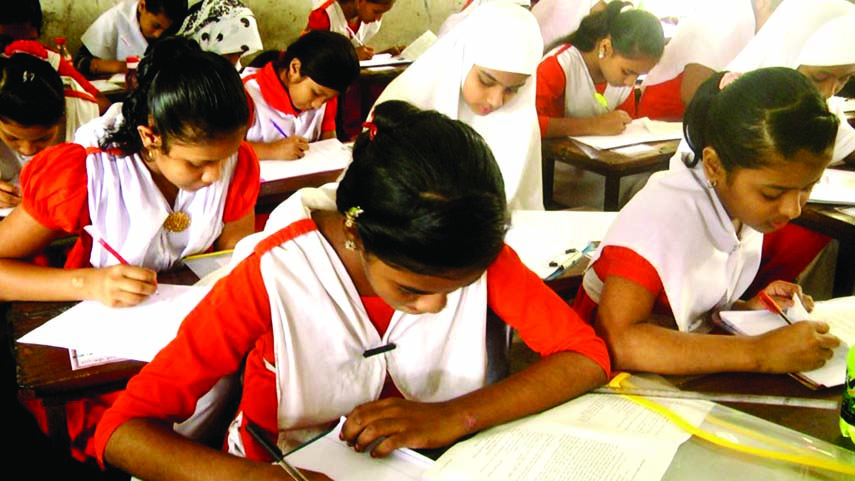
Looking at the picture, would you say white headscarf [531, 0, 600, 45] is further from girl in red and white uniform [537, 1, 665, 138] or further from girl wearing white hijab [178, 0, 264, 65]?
girl wearing white hijab [178, 0, 264, 65]

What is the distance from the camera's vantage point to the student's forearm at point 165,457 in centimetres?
84

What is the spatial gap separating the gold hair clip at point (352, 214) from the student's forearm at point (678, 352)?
1.56 feet

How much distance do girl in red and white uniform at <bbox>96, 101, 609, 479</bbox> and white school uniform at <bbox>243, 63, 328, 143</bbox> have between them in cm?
167

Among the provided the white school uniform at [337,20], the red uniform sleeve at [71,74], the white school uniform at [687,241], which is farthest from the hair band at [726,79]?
the white school uniform at [337,20]

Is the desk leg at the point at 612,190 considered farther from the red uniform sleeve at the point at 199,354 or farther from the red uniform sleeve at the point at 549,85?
the red uniform sleeve at the point at 199,354

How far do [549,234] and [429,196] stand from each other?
0.96 meters

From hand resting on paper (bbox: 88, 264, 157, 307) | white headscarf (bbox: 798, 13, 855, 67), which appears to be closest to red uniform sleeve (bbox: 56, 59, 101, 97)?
hand resting on paper (bbox: 88, 264, 157, 307)

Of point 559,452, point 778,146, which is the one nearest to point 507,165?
point 778,146

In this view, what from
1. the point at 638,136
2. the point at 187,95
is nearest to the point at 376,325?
the point at 187,95

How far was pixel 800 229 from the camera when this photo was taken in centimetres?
224

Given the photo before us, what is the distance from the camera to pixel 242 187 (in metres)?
1.70

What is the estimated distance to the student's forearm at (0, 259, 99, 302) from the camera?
1331 mm

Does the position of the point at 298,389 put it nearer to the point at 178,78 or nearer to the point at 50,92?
the point at 178,78

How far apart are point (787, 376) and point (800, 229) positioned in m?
1.36
